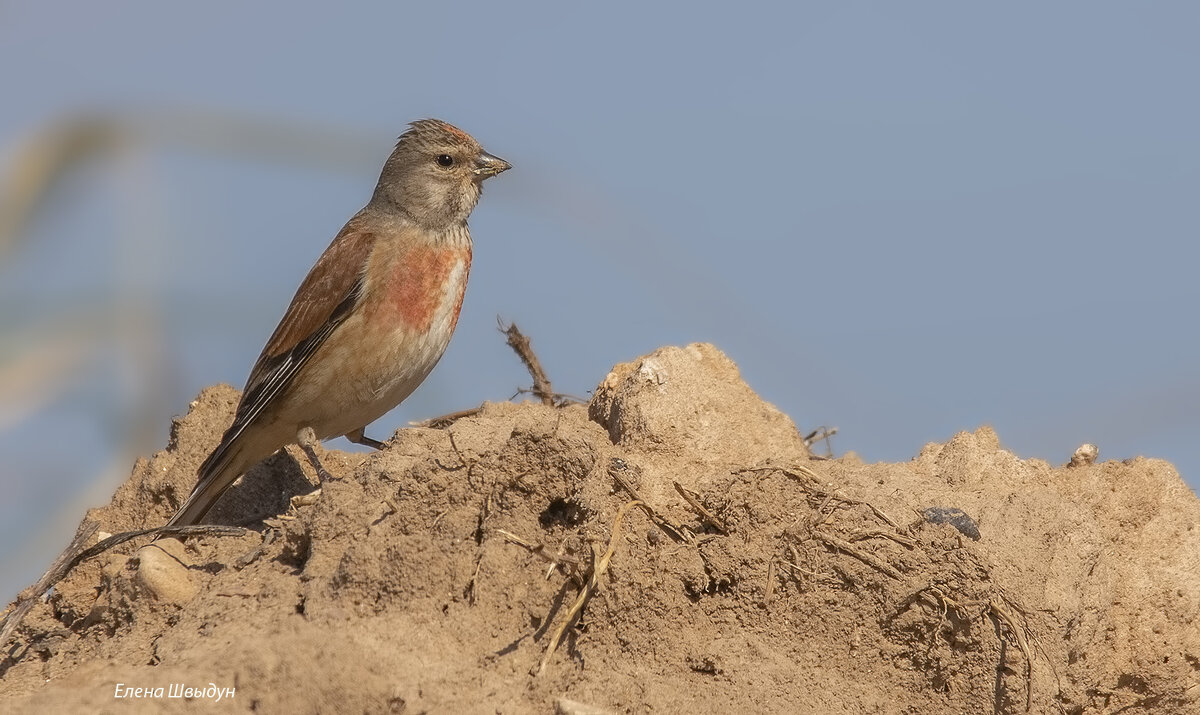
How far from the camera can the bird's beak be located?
656 centimetres

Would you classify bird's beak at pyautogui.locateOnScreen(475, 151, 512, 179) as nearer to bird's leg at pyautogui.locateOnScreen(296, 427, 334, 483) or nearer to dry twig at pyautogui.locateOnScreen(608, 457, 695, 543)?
bird's leg at pyautogui.locateOnScreen(296, 427, 334, 483)

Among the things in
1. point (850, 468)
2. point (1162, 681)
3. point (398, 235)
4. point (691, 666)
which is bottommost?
point (691, 666)

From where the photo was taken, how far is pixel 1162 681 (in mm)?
4117

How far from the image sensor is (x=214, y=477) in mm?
5297

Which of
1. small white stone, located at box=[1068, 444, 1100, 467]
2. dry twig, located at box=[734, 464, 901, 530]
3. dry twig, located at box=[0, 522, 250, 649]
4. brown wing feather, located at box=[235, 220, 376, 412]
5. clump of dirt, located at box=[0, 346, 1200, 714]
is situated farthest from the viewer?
brown wing feather, located at box=[235, 220, 376, 412]

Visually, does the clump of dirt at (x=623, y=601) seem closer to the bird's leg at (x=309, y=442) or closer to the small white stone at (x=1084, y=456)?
the small white stone at (x=1084, y=456)

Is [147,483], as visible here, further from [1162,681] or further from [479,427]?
[1162,681]

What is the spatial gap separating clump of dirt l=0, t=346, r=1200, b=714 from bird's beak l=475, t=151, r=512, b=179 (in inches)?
96.8

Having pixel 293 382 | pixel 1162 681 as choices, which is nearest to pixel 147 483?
pixel 293 382

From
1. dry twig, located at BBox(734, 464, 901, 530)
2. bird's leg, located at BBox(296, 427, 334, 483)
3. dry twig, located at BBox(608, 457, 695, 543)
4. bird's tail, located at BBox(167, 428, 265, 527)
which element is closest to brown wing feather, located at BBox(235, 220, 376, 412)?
bird's leg, located at BBox(296, 427, 334, 483)

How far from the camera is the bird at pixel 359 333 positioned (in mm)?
5781

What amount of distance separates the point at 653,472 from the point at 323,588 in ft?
4.23

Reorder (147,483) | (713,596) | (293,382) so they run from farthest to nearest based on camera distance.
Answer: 1. (293,382)
2. (147,483)
3. (713,596)

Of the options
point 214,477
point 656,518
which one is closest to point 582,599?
point 656,518
